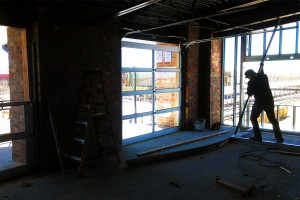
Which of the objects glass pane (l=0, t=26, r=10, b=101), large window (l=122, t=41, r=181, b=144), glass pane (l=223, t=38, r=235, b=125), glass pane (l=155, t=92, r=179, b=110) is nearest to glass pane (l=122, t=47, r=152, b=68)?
large window (l=122, t=41, r=181, b=144)

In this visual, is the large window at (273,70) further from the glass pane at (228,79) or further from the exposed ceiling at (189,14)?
the exposed ceiling at (189,14)

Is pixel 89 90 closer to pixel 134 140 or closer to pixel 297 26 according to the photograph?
pixel 134 140

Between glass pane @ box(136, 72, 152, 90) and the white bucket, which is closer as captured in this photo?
glass pane @ box(136, 72, 152, 90)

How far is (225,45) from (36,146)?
5.88m

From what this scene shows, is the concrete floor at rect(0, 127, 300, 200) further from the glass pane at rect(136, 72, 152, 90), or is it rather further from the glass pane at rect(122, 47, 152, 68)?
the glass pane at rect(122, 47, 152, 68)

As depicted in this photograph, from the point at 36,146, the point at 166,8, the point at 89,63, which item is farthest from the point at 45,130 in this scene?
the point at 166,8

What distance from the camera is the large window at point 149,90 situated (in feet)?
19.2

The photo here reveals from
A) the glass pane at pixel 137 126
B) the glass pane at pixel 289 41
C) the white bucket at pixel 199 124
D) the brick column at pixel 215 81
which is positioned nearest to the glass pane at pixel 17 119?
the glass pane at pixel 137 126

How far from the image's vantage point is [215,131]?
7188mm

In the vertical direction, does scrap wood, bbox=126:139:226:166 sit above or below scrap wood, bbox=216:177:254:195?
above

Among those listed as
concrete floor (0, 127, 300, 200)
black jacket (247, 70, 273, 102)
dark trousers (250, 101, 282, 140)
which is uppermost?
black jacket (247, 70, 273, 102)

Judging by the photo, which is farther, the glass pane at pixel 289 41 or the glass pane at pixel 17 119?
the glass pane at pixel 289 41

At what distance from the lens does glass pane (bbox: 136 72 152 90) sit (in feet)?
20.0

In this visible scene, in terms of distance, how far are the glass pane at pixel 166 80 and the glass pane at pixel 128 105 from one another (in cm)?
98
